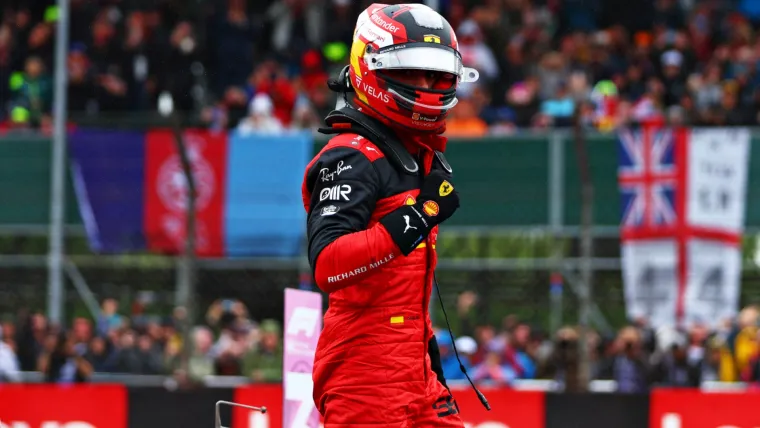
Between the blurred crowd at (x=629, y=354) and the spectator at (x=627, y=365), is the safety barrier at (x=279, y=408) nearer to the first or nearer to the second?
the blurred crowd at (x=629, y=354)

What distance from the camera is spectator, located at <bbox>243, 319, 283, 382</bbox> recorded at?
12.6 m

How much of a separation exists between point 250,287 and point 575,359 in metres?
4.16

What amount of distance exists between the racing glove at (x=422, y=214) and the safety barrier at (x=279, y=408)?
187 inches

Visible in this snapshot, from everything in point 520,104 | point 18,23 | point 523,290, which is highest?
point 18,23

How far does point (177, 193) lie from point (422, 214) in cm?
923

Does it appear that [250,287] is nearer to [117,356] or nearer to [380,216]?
[117,356]

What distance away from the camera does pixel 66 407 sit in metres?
9.70

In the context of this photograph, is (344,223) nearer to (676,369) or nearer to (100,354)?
(676,369)

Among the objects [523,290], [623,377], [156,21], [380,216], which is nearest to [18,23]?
[156,21]

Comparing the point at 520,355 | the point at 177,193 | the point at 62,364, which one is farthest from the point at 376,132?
the point at 177,193

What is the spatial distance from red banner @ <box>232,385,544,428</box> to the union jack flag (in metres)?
3.86

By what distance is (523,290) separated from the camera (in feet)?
44.8

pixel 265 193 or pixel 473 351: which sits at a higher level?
pixel 265 193

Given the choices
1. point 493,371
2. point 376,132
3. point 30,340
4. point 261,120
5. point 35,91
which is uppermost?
point 35,91
